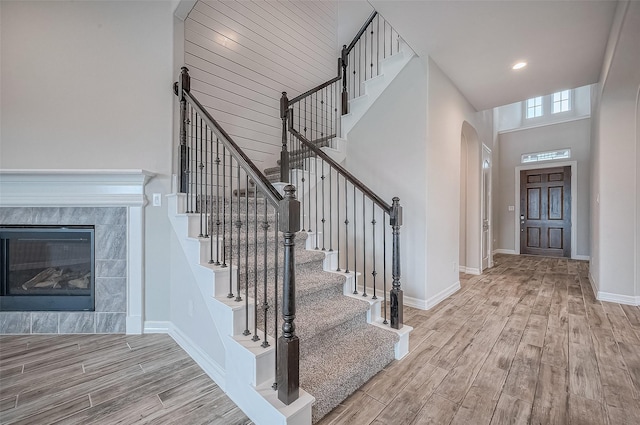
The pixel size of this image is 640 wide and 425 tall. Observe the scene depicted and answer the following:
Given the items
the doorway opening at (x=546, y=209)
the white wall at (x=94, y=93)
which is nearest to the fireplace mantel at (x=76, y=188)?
the white wall at (x=94, y=93)

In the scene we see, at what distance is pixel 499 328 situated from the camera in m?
2.70

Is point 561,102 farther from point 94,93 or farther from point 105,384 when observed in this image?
point 105,384

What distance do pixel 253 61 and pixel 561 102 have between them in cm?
729

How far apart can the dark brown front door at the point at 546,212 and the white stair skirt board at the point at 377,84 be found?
18.7ft

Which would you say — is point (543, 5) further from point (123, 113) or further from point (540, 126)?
point (540, 126)

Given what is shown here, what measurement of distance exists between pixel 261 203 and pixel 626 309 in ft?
14.1

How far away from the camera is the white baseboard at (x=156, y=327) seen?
2590mm

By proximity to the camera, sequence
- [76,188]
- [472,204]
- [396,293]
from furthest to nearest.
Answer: [472,204], [76,188], [396,293]

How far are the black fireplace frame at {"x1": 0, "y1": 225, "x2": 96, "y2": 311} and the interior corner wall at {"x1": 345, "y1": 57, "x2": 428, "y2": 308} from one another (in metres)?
3.14

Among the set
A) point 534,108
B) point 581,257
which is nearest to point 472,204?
point 581,257

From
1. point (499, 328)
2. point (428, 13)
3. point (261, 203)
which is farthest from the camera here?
point (261, 203)

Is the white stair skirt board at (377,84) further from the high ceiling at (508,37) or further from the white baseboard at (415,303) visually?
the white baseboard at (415,303)

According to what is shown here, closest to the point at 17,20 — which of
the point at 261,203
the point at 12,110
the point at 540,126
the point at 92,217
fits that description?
the point at 12,110

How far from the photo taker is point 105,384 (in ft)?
6.01
